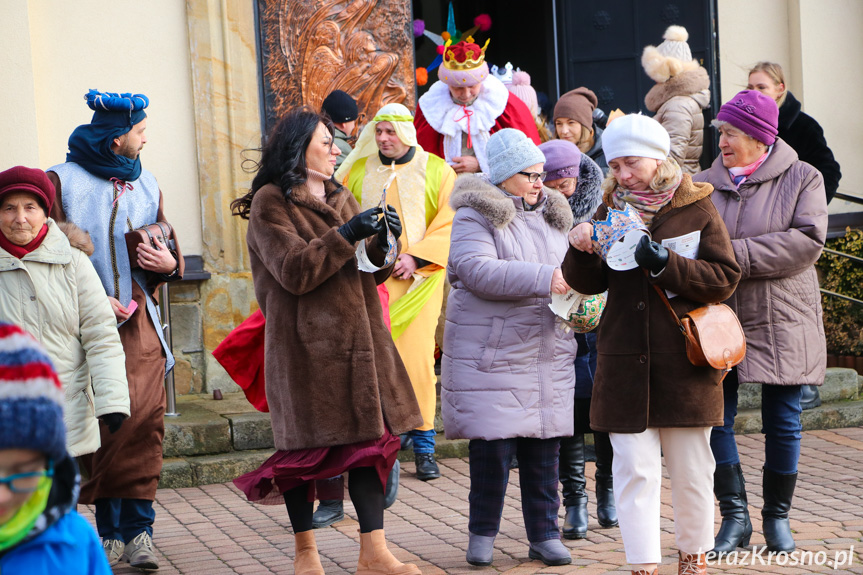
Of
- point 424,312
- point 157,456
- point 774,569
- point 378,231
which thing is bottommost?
point 774,569

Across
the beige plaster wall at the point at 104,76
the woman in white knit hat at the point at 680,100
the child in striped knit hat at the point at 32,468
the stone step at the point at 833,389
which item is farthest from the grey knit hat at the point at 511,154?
the stone step at the point at 833,389

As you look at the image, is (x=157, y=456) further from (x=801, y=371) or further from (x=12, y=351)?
(x=12, y=351)

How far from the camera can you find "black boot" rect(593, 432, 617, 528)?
5.39m

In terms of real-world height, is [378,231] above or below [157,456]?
above

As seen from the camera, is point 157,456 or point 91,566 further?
point 157,456

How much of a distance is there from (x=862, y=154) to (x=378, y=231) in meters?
6.24

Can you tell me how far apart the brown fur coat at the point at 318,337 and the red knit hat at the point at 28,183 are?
2.76ft

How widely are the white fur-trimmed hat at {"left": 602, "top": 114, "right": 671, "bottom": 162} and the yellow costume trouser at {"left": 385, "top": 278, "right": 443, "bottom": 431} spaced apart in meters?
2.37

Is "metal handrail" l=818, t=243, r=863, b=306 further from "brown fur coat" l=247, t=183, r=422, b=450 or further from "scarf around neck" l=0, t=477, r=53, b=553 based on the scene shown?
Answer: "scarf around neck" l=0, t=477, r=53, b=553

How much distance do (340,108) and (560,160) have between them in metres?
1.96

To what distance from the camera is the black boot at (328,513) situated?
5.67 metres

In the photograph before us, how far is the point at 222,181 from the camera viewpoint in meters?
7.89

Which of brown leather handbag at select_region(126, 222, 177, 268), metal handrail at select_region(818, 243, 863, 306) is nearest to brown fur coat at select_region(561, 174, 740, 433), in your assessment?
brown leather handbag at select_region(126, 222, 177, 268)

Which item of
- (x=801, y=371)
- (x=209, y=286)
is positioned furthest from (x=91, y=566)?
(x=209, y=286)
